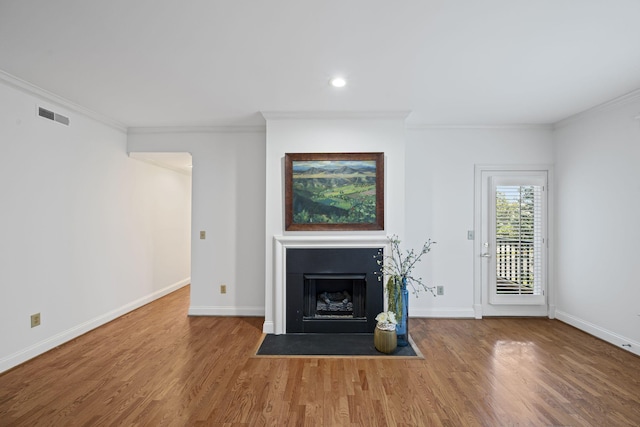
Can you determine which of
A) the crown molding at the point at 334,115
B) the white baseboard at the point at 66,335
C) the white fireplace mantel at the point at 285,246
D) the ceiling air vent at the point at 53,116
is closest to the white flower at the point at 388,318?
the white fireplace mantel at the point at 285,246

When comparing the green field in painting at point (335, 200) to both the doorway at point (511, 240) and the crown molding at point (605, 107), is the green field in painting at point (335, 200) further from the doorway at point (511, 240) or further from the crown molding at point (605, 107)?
the crown molding at point (605, 107)

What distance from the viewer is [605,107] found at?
11.3 feet

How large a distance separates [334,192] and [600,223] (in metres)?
2.94

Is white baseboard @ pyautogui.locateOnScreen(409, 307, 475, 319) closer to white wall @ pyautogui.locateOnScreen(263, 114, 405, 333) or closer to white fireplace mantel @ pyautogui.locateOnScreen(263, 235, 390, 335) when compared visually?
white fireplace mantel @ pyautogui.locateOnScreen(263, 235, 390, 335)

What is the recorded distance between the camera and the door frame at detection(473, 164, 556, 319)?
4195mm

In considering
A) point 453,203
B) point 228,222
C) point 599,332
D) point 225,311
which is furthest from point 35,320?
point 599,332

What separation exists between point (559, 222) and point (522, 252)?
1.96 feet

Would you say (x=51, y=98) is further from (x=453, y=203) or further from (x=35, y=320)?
(x=453, y=203)

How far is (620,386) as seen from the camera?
8.33 feet

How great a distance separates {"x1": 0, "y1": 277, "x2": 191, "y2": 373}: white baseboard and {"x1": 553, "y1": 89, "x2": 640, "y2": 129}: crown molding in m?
6.16

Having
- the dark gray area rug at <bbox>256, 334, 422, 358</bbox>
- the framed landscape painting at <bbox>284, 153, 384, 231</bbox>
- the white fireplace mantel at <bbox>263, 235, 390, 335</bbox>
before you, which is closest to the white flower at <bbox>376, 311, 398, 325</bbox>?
the dark gray area rug at <bbox>256, 334, 422, 358</bbox>

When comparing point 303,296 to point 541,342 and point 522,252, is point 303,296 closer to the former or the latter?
point 541,342

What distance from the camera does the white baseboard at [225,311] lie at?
14.1ft

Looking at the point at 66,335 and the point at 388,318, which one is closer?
the point at 388,318
